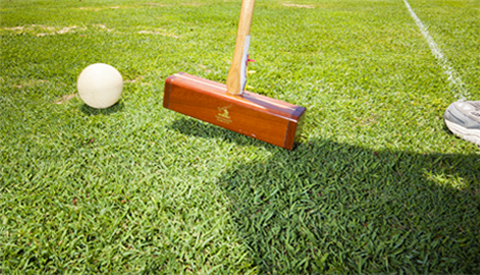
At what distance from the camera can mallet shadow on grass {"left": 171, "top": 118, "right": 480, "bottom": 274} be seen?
1847 millimetres

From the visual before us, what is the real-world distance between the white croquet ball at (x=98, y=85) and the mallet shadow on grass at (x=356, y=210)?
5.55 feet

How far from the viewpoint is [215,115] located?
104 inches

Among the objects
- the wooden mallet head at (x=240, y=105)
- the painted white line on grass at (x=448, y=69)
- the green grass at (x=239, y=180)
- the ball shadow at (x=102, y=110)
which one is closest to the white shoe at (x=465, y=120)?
the green grass at (x=239, y=180)

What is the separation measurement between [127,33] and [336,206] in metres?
7.02

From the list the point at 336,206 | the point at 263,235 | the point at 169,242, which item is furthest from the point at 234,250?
the point at 336,206

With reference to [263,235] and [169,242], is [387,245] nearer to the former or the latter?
[263,235]

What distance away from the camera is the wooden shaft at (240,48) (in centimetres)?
232

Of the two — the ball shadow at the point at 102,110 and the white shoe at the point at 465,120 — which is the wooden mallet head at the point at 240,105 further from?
the white shoe at the point at 465,120

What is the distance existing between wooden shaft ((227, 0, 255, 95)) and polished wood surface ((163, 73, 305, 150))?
0.08 metres

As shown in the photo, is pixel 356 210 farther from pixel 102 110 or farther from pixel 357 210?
pixel 102 110

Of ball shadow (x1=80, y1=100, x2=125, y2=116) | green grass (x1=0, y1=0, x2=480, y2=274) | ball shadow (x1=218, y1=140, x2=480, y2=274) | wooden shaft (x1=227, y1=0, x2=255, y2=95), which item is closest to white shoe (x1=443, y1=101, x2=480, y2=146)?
green grass (x1=0, y1=0, x2=480, y2=274)

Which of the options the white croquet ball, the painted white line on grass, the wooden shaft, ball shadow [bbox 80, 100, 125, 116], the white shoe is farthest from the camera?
the painted white line on grass

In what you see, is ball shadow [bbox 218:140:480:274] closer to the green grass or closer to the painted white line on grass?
Answer: the green grass

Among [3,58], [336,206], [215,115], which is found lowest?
[3,58]
